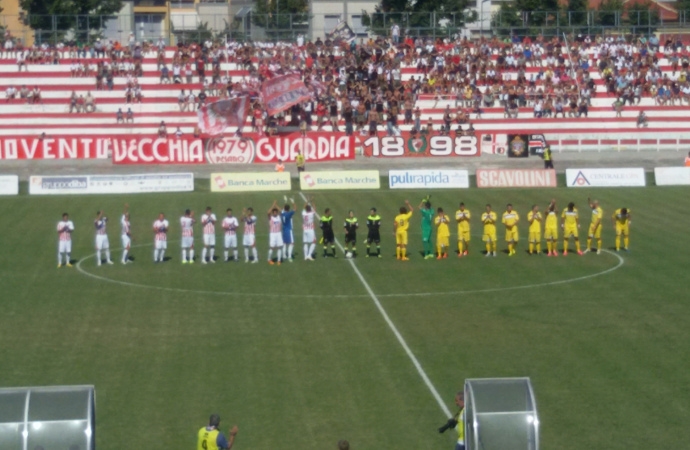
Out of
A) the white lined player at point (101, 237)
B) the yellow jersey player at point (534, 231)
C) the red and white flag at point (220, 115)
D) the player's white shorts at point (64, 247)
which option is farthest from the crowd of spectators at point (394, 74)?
the player's white shorts at point (64, 247)

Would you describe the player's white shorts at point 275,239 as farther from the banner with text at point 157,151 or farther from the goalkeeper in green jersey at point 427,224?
the banner with text at point 157,151

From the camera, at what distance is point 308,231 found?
35.0 m

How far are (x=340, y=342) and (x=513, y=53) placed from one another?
50.2 m

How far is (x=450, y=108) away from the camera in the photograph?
225 feet

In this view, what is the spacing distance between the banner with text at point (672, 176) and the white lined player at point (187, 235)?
84.1ft

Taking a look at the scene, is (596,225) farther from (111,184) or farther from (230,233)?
(111,184)

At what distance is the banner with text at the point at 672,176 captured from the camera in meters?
53.2

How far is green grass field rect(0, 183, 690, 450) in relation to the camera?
19.8 metres

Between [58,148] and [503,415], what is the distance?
157 feet

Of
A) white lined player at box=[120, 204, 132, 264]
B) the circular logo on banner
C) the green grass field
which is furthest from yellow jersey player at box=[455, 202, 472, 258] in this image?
the circular logo on banner

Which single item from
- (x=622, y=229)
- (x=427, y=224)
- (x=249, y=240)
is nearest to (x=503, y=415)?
(x=249, y=240)

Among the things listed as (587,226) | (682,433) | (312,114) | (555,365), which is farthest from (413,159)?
(682,433)

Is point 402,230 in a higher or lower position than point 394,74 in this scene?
lower

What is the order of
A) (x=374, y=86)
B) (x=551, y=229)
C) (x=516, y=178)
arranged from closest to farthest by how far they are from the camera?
(x=551, y=229) < (x=516, y=178) < (x=374, y=86)
